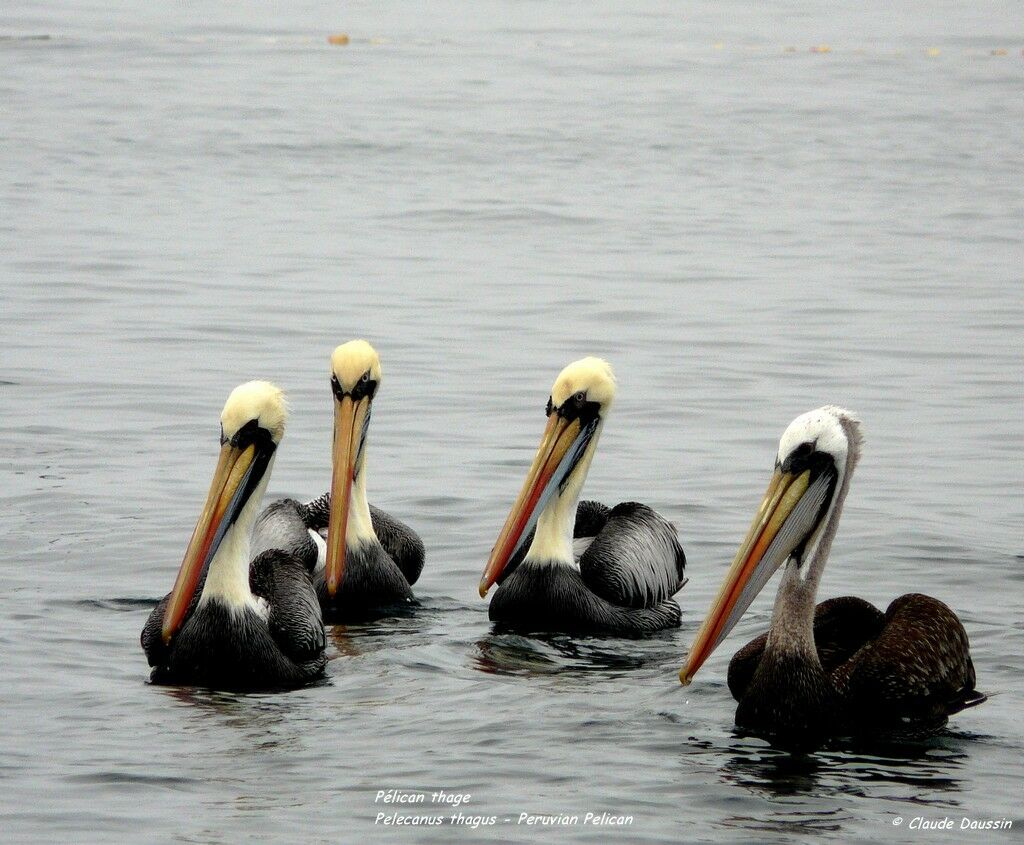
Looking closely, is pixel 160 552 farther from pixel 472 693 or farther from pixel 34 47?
pixel 34 47

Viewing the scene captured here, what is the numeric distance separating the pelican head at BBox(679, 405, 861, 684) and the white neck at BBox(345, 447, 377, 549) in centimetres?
196

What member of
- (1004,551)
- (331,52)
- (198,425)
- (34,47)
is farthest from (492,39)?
(1004,551)

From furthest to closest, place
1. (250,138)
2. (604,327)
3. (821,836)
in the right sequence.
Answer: (250,138)
(604,327)
(821,836)

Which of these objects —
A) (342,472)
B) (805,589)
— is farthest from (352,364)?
(805,589)

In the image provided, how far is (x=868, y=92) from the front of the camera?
24922mm

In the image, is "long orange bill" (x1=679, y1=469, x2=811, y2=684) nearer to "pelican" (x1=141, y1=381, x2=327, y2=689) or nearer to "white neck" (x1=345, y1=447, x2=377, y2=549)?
"pelican" (x1=141, y1=381, x2=327, y2=689)

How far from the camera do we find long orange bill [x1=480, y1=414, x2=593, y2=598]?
6.84 m

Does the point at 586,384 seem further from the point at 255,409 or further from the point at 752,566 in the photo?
the point at 752,566

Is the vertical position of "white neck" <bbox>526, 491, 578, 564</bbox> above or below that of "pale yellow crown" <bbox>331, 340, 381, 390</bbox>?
below

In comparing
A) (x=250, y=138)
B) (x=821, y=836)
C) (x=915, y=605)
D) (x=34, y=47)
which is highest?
(x=34, y=47)

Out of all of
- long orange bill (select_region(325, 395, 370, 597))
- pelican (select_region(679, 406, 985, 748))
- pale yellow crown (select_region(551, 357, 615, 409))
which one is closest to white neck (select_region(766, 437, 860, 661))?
pelican (select_region(679, 406, 985, 748))

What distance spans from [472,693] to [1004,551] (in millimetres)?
2746

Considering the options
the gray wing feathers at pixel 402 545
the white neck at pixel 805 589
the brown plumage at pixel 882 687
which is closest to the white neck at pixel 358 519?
the gray wing feathers at pixel 402 545

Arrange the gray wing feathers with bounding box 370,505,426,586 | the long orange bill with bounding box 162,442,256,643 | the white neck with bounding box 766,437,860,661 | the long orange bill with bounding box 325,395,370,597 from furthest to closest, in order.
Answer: the gray wing feathers with bounding box 370,505,426,586 < the long orange bill with bounding box 325,395,370,597 < the long orange bill with bounding box 162,442,256,643 < the white neck with bounding box 766,437,860,661
